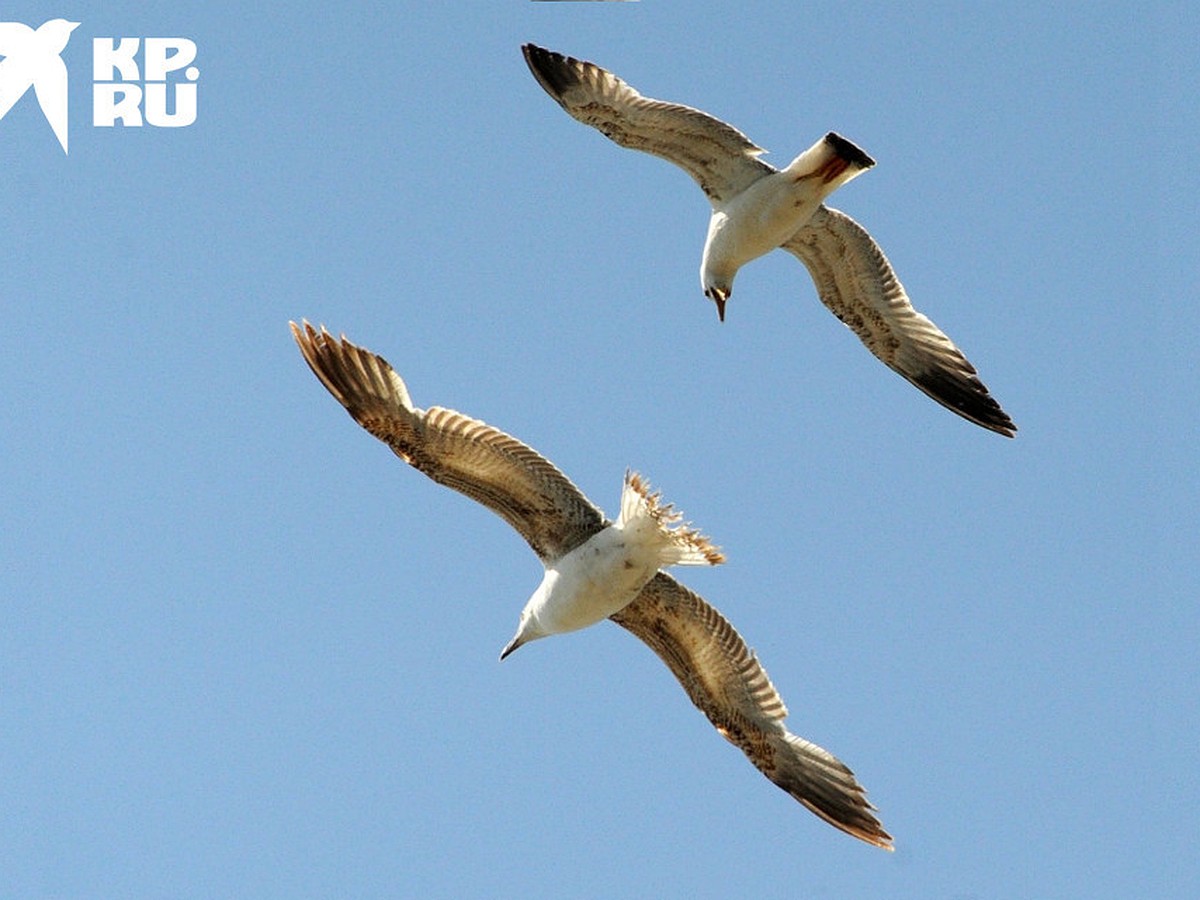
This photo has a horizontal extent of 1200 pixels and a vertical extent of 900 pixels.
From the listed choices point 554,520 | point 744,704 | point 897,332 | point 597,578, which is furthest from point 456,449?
point 897,332

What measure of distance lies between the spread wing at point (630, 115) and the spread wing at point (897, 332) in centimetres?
141

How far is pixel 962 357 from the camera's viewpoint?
18.1 m

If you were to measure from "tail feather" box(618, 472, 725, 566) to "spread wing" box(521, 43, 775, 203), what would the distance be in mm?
3225

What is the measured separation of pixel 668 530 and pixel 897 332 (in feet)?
14.8

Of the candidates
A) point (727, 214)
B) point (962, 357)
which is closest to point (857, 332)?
point (962, 357)

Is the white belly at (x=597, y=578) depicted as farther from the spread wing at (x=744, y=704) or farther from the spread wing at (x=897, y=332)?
the spread wing at (x=897, y=332)

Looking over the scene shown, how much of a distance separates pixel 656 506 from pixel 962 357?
15.5ft

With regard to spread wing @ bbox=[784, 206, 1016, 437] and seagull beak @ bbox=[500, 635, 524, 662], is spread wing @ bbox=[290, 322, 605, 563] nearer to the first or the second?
seagull beak @ bbox=[500, 635, 524, 662]

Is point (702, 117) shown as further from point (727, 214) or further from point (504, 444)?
point (504, 444)

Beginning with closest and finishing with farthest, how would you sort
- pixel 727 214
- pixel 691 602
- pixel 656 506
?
pixel 656 506, pixel 691 602, pixel 727 214

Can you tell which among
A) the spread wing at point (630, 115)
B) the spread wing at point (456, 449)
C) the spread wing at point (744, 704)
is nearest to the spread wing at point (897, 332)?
the spread wing at point (630, 115)

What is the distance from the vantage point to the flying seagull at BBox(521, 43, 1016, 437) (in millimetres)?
16250

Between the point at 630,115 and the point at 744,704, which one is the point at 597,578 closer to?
the point at 744,704

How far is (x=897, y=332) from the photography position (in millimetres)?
18109
